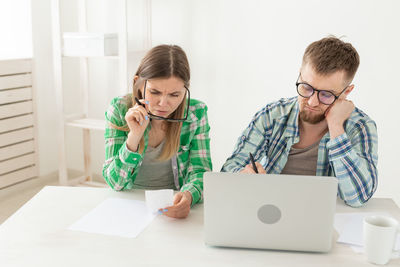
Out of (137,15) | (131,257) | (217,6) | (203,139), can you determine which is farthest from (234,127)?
(131,257)

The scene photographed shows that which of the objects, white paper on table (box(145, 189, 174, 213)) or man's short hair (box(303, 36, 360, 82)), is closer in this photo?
white paper on table (box(145, 189, 174, 213))

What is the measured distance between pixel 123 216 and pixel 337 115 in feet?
2.60

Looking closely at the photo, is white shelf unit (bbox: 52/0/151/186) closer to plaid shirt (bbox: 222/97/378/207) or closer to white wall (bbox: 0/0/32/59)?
white wall (bbox: 0/0/32/59)

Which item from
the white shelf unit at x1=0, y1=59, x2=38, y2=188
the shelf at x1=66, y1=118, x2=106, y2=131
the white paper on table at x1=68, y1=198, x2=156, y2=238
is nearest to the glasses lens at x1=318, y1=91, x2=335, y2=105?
the white paper on table at x1=68, y1=198, x2=156, y2=238

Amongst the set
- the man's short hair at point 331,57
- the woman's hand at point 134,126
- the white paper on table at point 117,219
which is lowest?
the white paper on table at point 117,219

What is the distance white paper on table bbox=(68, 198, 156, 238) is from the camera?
3.89 ft

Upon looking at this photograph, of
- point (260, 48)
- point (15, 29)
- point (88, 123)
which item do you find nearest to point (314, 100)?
point (260, 48)

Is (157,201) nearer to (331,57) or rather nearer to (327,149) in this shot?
(327,149)

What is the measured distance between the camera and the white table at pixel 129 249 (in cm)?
103

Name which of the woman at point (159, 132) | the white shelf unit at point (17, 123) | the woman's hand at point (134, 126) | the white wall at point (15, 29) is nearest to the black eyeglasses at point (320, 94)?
the woman at point (159, 132)

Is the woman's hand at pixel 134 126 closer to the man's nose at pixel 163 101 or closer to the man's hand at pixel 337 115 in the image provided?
the man's nose at pixel 163 101

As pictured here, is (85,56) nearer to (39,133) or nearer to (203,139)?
(39,133)

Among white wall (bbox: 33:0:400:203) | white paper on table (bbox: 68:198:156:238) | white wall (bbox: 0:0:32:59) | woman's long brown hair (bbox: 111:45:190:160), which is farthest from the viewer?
white wall (bbox: 0:0:32:59)

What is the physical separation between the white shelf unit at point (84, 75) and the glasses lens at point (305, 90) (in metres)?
1.59
